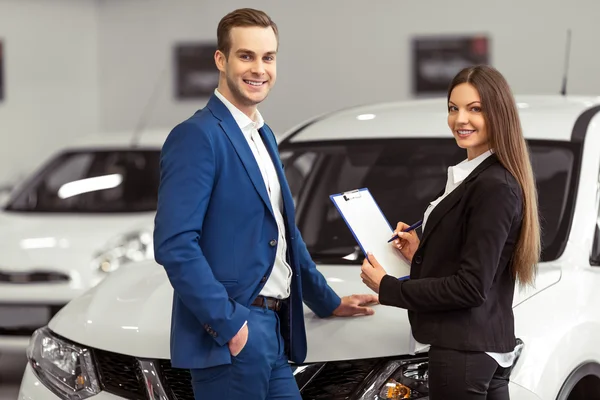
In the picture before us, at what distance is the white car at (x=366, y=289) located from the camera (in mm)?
2928

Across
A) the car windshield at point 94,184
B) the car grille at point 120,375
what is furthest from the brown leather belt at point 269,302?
the car windshield at point 94,184

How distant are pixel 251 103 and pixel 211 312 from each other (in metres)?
0.55

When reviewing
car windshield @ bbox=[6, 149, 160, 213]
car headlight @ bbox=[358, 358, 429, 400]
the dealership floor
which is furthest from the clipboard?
car windshield @ bbox=[6, 149, 160, 213]

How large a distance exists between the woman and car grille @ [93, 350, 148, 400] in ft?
2.80

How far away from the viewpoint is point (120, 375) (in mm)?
3137

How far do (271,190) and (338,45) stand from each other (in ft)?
30.9

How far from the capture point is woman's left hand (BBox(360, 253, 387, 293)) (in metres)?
2.76

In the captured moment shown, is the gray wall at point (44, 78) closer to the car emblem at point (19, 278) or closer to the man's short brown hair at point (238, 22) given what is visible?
the car emblem at point (19, 278)

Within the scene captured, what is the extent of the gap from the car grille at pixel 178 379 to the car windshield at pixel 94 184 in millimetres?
3416

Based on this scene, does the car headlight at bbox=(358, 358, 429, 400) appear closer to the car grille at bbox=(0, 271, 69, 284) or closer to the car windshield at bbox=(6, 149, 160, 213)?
the car grille at bbox=(0, 271, 69, 284)

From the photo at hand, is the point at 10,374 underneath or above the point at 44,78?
underneath

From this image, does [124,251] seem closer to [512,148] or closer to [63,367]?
[63,367]

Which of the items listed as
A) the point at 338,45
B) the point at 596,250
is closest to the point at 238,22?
the point at 596,250

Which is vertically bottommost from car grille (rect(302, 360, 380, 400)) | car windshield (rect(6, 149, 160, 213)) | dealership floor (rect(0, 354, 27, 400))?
dealership floor (rect(0, 354, 27, 400))
